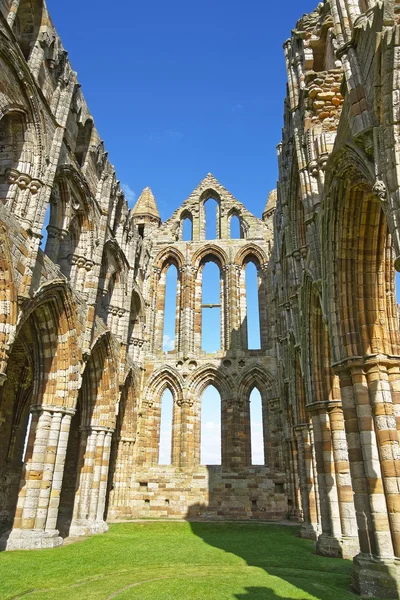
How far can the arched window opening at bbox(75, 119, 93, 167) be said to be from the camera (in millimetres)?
15562

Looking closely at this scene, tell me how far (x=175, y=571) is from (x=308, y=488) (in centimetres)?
571

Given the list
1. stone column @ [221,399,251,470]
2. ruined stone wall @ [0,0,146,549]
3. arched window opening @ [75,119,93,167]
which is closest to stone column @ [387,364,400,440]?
A: ruined stone wall @ [0,0,146,549]

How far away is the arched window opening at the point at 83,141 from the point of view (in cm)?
1556

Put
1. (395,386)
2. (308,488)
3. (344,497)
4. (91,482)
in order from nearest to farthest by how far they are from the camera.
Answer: (395,386) → (344,497) → (308,488) → (91,482)

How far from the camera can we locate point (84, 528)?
1348 cm

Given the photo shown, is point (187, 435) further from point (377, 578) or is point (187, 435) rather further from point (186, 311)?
point (377, 578)

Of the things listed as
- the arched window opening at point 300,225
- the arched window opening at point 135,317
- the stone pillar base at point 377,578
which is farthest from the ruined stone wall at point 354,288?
the arched window opening at point 135,317

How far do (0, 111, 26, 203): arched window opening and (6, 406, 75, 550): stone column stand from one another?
6285 mm

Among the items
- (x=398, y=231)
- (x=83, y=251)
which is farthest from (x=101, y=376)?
(x=398, y=231)

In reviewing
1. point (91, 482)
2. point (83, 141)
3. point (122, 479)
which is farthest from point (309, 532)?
point (83, 141)

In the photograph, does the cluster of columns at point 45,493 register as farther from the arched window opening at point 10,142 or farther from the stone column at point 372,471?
the stone column at point 372,471

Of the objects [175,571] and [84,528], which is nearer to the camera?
[175,571]

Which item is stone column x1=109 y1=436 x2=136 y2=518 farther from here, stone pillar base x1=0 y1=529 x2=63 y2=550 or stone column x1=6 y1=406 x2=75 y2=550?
stone pillar base x1=0 y1=529 x2=63 y2=550

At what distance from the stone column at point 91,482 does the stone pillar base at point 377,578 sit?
9.87 metres
